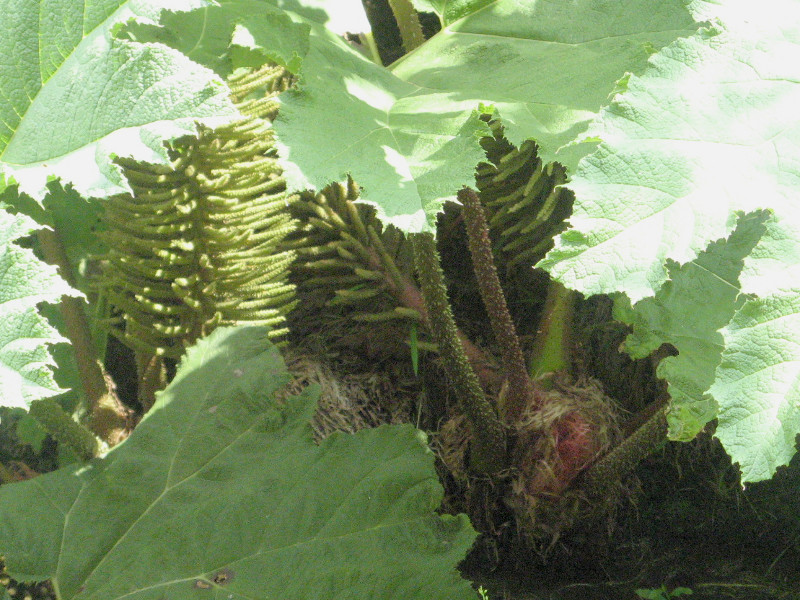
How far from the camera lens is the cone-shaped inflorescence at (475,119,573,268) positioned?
3.48 ft

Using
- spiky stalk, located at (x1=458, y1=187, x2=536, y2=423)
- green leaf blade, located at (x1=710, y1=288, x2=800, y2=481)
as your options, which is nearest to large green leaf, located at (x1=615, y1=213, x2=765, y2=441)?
spiky stalk, located at (x1=458, y1=187, x2=536, y2=423)

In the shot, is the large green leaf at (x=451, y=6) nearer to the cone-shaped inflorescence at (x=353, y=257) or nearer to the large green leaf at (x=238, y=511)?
the cone-shaped inflorescence at (x=353, y=257)

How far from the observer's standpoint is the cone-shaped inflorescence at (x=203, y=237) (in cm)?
100

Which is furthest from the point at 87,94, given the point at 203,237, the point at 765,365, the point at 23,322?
the point at 765,365

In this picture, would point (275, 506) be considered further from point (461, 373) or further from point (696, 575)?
point (696, 575)

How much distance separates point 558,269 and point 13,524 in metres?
0.67

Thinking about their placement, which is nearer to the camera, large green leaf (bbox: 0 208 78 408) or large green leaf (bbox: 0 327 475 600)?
large green leaf (bbox: 0 208 78 408)

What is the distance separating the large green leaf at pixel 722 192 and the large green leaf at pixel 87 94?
1.05ft

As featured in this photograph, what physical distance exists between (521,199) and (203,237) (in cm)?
43

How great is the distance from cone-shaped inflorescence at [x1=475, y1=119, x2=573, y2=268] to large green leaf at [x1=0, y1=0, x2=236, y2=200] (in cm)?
46

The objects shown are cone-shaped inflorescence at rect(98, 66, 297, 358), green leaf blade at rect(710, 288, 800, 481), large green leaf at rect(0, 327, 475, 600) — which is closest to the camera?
green leaf blade at rect(710, 288, 800, 481)

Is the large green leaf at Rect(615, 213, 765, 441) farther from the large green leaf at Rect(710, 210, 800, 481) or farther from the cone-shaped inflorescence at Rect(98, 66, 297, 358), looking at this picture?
the cone-shaped inflorescence at Rect(98, 66, 297, 358)

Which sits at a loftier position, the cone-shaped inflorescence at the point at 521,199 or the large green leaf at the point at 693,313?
the cone-shaped inflorescence at the point at 521,199

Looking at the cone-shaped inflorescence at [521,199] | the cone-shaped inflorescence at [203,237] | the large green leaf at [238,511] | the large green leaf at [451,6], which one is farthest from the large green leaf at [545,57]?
the large green leaf at [238,511]
